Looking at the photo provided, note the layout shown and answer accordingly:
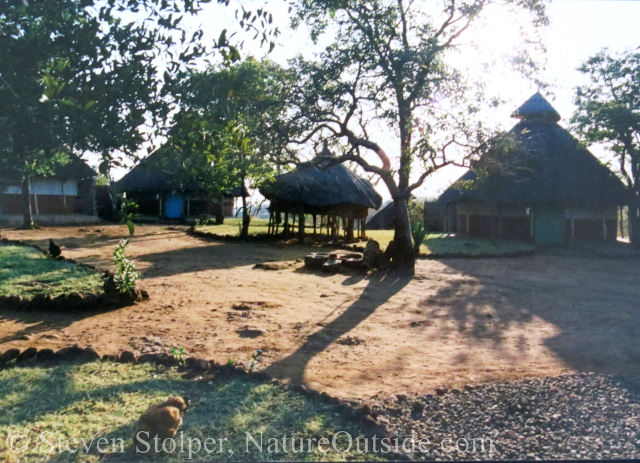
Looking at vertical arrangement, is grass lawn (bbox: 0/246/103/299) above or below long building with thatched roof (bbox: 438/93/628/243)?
below

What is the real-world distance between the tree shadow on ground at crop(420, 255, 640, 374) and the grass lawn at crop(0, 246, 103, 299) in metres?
5.71

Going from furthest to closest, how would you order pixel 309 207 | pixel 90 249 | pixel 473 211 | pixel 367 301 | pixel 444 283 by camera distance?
pixel 473 211, pixel 309 207, pixel 90 249, pixel 444 283, pixel 367 301

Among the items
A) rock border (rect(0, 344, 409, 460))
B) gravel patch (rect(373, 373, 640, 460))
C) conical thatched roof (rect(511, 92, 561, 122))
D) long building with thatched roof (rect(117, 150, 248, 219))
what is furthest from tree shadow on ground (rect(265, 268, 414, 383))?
long building with thatched roof (rect(117, 150, 248, 219))

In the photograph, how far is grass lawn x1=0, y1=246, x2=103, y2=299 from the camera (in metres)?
8.55

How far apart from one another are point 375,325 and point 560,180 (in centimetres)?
1652

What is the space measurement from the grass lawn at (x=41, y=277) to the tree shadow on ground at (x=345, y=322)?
394cm

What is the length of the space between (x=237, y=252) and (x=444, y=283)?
7.59 m

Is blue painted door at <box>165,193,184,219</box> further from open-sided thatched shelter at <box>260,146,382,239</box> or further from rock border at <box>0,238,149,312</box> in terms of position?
rock border at <box>0,238,149,312</box>

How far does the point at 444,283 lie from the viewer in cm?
1166

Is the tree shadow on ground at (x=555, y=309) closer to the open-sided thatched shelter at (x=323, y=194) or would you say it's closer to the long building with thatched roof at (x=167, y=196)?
the open-sided thatched shelter at (x=323, y=194)

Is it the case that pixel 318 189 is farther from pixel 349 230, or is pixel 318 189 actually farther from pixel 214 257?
pixel 214 257

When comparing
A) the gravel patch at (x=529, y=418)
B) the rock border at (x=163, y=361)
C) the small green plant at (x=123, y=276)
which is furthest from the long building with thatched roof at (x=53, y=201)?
the gravel patch at (x=529, y=418)

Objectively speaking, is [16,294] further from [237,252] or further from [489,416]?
[237,252]

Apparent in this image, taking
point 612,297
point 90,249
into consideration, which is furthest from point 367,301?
point 90,249
